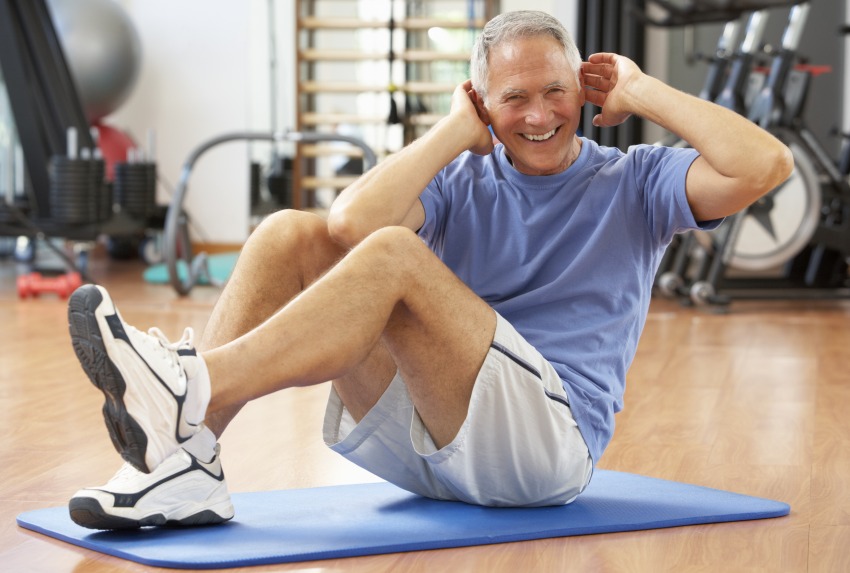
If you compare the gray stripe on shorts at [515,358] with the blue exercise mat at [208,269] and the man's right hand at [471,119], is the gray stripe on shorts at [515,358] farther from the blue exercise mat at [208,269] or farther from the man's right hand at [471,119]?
the blue exercise mat at [208,269]

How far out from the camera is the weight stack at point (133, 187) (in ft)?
19.8

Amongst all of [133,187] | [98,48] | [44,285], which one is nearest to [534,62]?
[44,285]

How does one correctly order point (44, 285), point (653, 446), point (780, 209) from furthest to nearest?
1. point (44, 285)
2. point (780, 209)
3. point (653, 446)

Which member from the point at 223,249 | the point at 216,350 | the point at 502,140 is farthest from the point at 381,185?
the point at 223,249

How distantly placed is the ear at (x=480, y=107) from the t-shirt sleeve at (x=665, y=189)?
246 mm

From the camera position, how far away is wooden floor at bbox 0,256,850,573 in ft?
5.29

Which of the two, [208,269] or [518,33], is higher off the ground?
[518,33]

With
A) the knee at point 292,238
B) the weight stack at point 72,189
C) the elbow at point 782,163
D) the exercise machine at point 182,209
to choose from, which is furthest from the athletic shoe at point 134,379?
the weight stack at point 72,189

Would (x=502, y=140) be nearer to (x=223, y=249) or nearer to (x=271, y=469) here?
(x=271, y=469)

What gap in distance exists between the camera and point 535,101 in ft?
5.93

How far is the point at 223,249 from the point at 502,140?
554 centimetres

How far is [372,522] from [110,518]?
0.38 meters

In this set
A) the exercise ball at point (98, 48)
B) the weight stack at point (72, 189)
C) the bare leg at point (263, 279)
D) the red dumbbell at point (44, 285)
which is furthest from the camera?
the exercise ball at point (98, 48)

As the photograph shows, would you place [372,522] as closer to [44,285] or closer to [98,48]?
[44,285]
